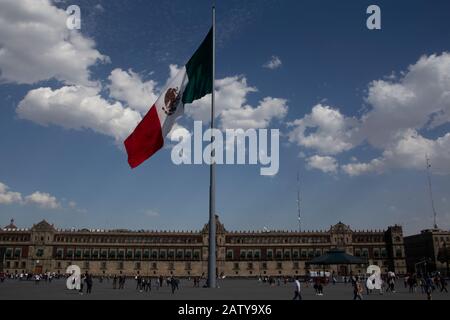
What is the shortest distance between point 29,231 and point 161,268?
34.9m

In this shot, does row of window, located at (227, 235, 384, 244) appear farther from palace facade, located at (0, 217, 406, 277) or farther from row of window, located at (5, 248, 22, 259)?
row of window, located at (5, 248, 22, 259)

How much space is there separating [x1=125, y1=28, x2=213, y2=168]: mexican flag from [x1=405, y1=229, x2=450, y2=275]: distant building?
110962 millimetres

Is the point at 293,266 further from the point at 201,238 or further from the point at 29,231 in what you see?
the point at 29,231

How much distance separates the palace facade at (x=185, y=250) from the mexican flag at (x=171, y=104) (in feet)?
283

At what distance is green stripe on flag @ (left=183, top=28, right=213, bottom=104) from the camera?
65.2 ft

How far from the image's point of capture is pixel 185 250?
104625mm

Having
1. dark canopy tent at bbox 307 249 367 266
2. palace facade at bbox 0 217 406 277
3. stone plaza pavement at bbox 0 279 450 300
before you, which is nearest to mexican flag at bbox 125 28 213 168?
stone plaza pavement at bbox 0 279 450 300

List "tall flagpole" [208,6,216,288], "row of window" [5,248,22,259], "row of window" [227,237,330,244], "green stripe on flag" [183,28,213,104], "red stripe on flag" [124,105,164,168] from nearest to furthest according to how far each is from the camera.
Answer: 1. "tall flagpole" [208,6,216,288]
2. "green stripe on flag" [183,28,213,104]
3. "red stripe on flag" [124,105,164,168]
4. "row of window" [5,248,22,259]
5. "row of window" [227,237,330,244]

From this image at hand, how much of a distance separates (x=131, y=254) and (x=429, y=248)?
8852 cm

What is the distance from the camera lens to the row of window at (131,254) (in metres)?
104

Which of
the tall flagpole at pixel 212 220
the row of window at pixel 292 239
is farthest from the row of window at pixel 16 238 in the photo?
the tall flagpole at pixel 212 220

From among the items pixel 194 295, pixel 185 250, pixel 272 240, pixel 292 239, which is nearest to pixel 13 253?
pixel 185 250
